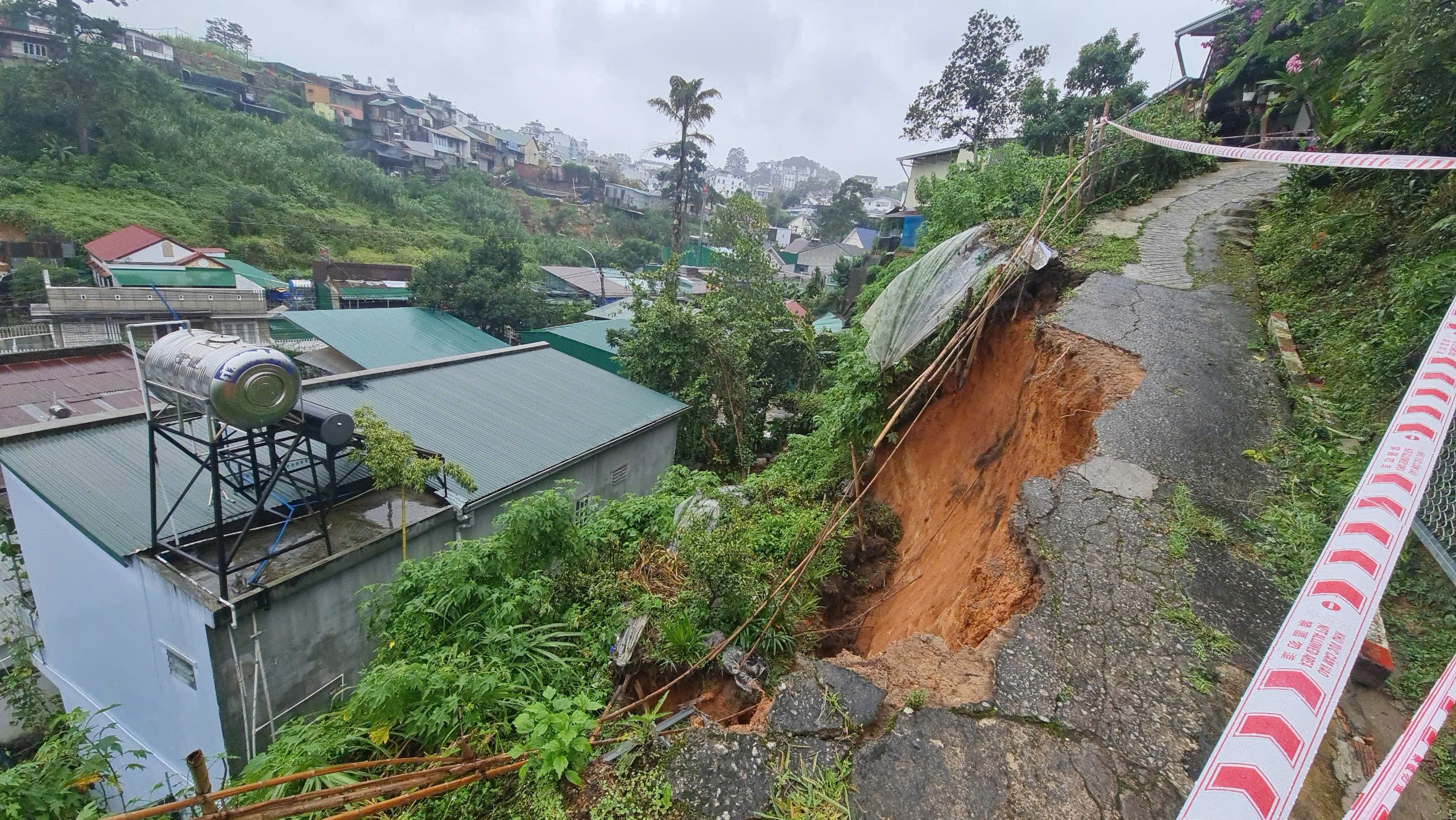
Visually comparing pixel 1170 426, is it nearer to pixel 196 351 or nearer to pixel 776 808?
pixel 776 808

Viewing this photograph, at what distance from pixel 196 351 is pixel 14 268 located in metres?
25.9

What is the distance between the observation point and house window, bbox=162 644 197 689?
541 cm

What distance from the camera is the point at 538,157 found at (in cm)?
6525

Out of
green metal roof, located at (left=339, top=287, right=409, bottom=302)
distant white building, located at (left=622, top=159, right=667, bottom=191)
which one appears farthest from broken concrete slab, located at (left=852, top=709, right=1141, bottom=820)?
distant white building, located at (left=622, top=159, right=667, bottom=191)

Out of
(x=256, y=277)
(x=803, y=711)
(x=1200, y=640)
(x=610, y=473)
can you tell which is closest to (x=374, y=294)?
(x=256, y=277)

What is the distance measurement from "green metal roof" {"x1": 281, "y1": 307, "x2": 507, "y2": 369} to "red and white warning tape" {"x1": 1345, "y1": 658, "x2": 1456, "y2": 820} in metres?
16.2

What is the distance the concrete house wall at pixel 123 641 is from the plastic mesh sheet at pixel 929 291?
265 inches

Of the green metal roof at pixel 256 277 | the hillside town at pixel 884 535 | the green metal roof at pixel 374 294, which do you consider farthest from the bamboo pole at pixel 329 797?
the green metal roof at pixel 256 277

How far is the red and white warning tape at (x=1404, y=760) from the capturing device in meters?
1.61

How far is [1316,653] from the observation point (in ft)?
6.13

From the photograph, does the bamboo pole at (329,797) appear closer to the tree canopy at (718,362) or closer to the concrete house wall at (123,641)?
the concrete house wall at (123,641)

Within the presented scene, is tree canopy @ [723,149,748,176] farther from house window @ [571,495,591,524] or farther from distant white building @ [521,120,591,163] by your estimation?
house window @ [571,495,591,524]

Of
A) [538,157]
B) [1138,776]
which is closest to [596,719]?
[1138,776]

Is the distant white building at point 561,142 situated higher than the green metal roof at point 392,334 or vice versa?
the distant white building at point 561,142
